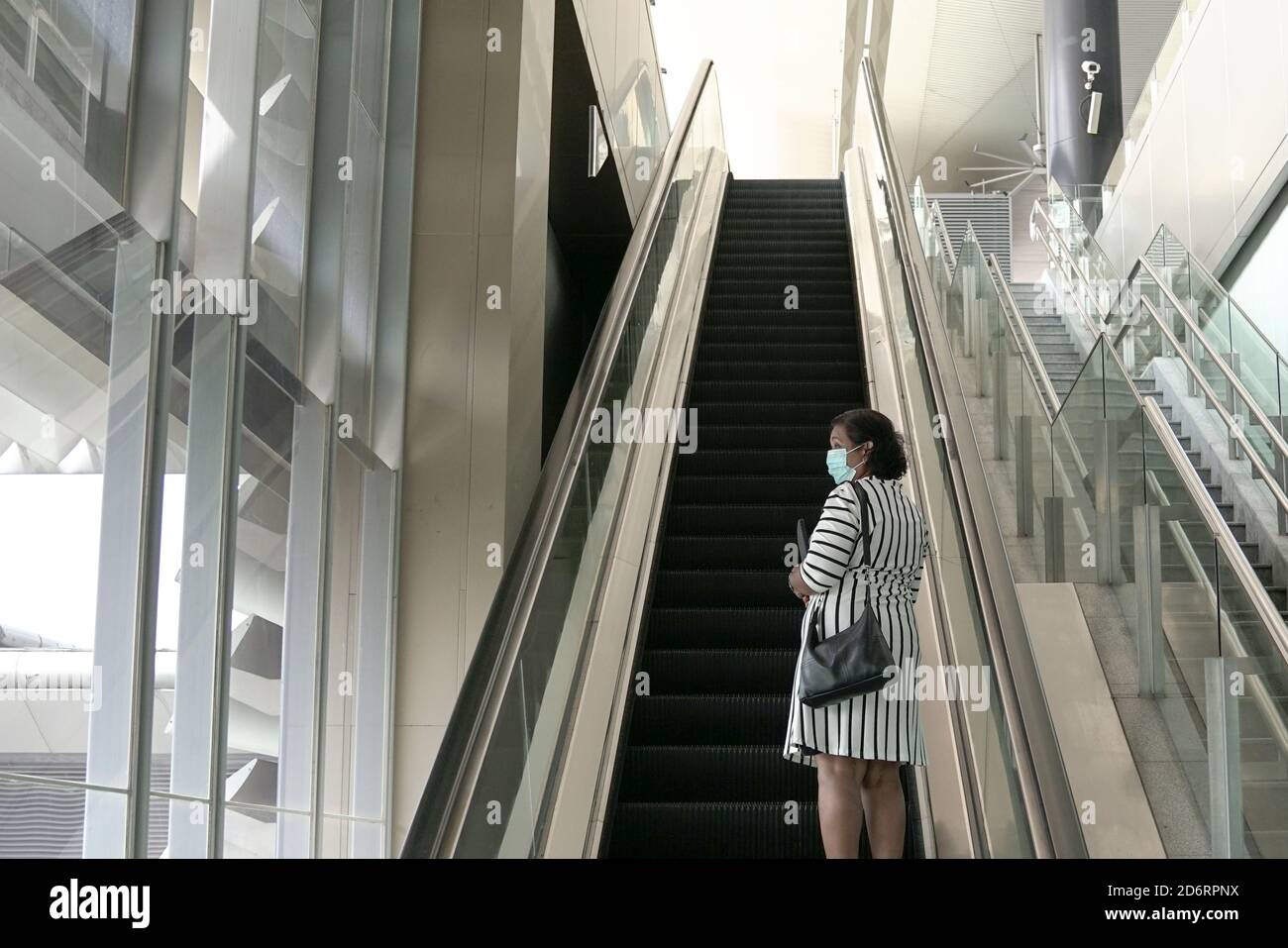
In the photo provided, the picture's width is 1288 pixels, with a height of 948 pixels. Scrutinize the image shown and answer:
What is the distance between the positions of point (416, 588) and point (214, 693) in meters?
1.93

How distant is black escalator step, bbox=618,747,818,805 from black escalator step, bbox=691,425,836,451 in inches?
118

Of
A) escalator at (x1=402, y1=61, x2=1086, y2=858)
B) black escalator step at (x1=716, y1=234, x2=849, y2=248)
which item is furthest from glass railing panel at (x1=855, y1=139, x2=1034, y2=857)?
black escalator step at (x1=716, y1=234, x2=849, y2=248)

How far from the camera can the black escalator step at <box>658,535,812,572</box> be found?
6.30 meters

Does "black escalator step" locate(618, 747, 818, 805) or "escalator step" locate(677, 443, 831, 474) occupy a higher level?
"escalator step" locate(677, 443, 831, 474)

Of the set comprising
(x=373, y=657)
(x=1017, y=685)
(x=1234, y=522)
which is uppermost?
(x=1234, y=522)

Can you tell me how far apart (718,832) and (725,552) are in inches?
86.7

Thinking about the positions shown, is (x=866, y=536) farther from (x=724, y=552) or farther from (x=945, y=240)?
(x=945, y=240)

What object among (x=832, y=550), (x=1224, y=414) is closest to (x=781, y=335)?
(x=1224, y=414)

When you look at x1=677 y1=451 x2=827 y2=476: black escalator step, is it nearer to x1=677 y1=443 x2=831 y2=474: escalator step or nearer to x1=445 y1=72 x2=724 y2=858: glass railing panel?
x1=677 y1=443 x2=831 y2=474: escalator step

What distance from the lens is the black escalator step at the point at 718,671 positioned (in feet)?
17.5

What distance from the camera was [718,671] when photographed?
17.6 feet

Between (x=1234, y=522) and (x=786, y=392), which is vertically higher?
(x=786, y=392)

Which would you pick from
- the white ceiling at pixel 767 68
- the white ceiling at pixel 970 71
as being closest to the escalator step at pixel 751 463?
the white ceiling at pixel 970 71
